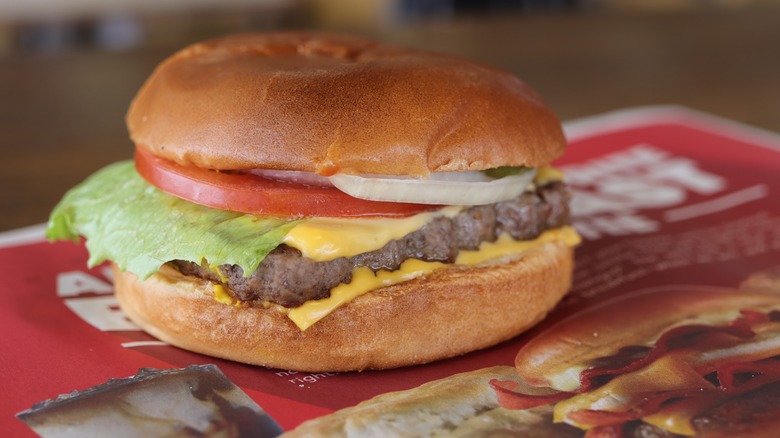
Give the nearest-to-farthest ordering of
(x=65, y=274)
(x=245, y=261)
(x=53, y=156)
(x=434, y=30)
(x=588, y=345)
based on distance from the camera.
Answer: (x=245, y=261)
(x=588, y=345)
(x=65, y=274)
(x=53, y=156)
(x=434, y=30)

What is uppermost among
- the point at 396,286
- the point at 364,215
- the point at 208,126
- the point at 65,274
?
the point at 208,126

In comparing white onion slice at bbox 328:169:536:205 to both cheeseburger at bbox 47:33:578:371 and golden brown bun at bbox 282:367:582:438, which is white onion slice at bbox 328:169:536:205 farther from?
golden brown bun at bbox 282:367:582:438

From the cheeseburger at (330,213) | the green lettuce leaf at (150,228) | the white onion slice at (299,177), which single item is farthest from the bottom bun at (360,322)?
the white onion slice at (299,177)

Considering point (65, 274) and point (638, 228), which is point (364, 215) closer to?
point (65, 274)

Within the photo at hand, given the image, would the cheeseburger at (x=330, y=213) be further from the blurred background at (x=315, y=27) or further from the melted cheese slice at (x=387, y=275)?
the blurred background at (x=315, y=27)

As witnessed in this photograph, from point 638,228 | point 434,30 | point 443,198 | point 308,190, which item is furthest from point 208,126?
point 434,30

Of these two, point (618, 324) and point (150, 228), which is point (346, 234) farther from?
point (618, 324)
